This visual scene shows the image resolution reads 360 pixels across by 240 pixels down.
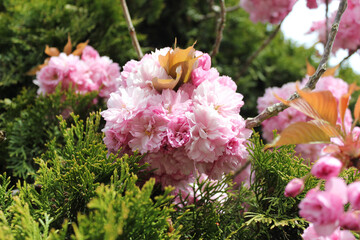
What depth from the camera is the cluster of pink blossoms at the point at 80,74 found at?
1.35 m

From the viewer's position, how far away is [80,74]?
138 centimetres

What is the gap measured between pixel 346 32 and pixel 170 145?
1069 millimetres

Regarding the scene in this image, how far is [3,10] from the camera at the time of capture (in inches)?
69.4

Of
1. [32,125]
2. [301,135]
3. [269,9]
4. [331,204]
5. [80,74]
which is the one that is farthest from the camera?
[269,9]

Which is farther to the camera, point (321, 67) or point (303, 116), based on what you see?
point (303, 116)

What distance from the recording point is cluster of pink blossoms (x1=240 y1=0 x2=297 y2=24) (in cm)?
152

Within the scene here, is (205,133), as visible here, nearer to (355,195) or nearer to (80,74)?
Result: (355,195)

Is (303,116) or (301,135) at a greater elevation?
(303,116)

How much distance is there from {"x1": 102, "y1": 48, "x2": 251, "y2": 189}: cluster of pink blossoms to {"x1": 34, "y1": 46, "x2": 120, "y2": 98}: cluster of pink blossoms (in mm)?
585

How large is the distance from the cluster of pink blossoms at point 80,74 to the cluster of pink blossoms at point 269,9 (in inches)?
29.4

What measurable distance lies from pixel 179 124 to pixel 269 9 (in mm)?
1041

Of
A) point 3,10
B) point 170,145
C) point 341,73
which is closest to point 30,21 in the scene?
point 3,10

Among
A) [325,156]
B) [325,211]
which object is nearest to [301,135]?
[325,156]

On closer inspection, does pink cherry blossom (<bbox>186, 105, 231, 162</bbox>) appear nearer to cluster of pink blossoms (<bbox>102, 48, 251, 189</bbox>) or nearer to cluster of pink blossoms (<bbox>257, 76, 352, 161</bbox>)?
cluster of pink blossoms (<bbox>102, 48, 251, 189</bbox>)
